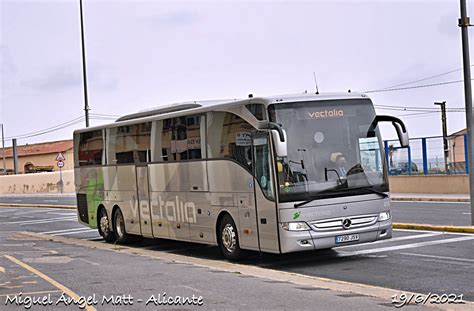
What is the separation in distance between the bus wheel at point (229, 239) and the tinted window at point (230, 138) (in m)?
1.32

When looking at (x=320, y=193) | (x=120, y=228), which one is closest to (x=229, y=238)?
(x=320, y=193)

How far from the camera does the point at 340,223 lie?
14.5m

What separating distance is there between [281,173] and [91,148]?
9.97m

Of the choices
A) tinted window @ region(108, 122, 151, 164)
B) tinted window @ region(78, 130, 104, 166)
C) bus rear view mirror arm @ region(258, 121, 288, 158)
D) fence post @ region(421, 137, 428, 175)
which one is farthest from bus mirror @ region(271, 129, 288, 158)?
fence post @ region(421, 137, 428, 175)

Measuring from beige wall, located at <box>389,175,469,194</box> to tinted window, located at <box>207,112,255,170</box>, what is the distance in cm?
2052

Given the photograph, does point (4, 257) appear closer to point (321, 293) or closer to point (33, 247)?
point (33, 247)

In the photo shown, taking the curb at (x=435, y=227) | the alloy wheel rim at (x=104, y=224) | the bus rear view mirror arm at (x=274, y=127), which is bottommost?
the curb at (x=435, y=227)

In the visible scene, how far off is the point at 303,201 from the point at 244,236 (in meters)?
1.70

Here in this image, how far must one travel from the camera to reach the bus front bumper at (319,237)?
46.4ft

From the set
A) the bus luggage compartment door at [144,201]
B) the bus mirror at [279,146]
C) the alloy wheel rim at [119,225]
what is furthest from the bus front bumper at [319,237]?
the alloy wheel rim at [119,225]

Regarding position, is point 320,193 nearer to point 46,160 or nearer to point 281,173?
point 281,173

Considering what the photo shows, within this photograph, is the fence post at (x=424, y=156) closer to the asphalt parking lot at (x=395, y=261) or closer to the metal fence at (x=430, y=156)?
the metal fence at (x=430, y=156)

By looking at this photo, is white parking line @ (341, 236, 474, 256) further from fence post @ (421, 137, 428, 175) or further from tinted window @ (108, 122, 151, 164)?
fence post @ (421, 137, 428, 175)

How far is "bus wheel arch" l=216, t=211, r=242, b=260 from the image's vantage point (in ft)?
51.5
